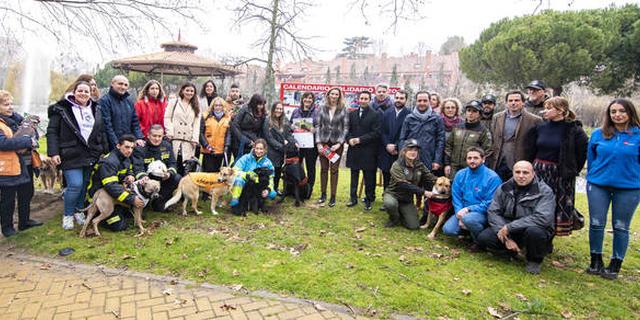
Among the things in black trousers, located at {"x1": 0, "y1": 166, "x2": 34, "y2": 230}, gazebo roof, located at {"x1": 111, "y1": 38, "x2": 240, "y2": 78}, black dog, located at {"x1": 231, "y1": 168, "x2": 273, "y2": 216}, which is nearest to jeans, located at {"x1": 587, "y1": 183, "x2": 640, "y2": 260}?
black dog, located at {"x1": 231, "y1": 168, "x2": 273, "y2": 216}

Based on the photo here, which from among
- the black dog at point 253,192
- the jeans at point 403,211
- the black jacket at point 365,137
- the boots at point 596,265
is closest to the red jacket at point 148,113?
the black dog at point 253,192

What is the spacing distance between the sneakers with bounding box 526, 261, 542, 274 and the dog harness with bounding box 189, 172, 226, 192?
165 inches

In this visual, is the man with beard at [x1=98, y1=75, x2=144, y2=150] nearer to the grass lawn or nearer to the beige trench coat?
the beige trench coat

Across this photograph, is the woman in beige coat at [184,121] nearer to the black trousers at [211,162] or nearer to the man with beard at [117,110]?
the black trousers at [211,162]

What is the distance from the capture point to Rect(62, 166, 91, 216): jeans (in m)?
4.65

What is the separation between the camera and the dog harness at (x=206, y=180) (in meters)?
5.50

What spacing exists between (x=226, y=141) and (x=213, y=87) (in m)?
1.04

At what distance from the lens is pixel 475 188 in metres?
4.69

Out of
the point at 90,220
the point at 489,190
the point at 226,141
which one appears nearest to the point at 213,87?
the point at 226,141

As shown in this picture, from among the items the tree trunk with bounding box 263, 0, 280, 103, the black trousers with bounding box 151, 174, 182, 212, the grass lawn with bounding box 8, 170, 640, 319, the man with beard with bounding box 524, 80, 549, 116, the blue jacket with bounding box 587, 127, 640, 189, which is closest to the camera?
the grass lawn with bounding box 8, 170, 640, 319

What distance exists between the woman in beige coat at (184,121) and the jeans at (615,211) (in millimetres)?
5333

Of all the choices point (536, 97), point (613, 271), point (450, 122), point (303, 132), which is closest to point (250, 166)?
point (303, 132)

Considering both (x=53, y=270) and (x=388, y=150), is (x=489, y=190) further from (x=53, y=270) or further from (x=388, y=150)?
(x=53, y=270)

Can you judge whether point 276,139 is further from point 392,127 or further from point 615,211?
point 615,211
